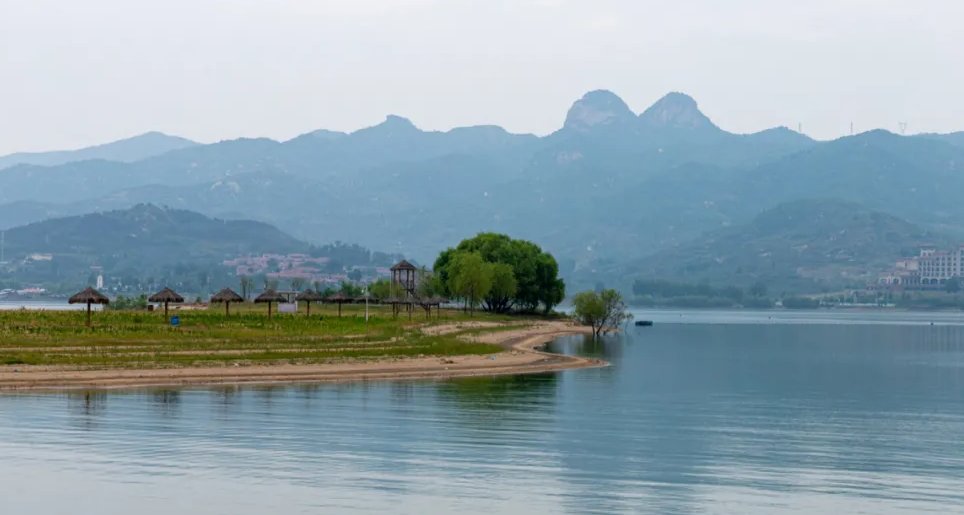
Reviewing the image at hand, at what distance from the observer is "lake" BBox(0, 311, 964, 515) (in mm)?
39531

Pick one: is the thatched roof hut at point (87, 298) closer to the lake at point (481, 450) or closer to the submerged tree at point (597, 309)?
the lake at point (481, 450)

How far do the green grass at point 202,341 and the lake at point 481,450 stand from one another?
31.9 feet

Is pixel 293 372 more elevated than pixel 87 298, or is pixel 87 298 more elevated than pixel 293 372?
pixel 87 298

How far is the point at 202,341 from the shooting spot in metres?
90.1

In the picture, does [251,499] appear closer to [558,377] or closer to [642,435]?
[642,435]

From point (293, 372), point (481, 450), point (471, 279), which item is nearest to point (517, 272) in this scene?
point (471, 279)

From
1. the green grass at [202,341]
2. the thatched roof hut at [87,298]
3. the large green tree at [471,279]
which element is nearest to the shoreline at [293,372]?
the green grass at [202,341]

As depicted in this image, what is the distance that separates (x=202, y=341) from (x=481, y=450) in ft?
145

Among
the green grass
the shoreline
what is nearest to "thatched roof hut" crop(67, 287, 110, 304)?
the green grass

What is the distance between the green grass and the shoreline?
1748 millimetres

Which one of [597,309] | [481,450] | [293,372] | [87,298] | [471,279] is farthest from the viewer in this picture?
[597,309]

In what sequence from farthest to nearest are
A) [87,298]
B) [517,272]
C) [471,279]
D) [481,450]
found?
[517,272] < [471,279] < [87,298] < [481,450]

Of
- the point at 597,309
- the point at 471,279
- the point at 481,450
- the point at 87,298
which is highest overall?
the point at 471,279

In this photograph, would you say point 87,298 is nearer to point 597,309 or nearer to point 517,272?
point 597,309
